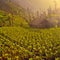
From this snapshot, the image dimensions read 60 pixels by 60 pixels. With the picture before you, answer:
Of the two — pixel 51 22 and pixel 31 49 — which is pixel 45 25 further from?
pixel 31 49

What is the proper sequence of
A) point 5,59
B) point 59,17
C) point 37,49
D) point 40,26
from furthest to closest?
1. point 59,17
2. point 40,26
3. point 37,49
4. point 5,59

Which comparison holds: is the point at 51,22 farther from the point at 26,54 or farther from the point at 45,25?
the point at 26,54

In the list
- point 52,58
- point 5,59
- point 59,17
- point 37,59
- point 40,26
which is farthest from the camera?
point 59,17

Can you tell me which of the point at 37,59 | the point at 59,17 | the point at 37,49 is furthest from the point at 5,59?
the point at 59,17

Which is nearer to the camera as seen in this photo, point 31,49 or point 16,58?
point 16,58

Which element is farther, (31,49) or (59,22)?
(59,22)

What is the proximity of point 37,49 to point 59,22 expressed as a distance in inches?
4240

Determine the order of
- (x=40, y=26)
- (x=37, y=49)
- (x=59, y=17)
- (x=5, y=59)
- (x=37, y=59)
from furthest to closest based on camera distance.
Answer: (x=59, y=17) → (x=40, y=26) → (x=37, y=49) → (x=37, y=59) → (x=5, y=59)

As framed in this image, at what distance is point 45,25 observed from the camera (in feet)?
505

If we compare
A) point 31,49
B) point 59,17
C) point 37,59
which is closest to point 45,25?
point 59,17

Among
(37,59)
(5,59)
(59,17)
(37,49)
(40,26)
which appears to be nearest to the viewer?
(5,59)

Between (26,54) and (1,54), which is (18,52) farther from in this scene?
(1,54)

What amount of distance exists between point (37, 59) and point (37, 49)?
39.5 feet

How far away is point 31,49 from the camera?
55.1 metres
